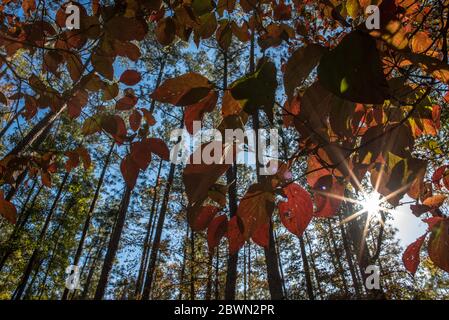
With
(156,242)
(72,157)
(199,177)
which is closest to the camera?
(199,177)

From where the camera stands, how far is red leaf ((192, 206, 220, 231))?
0.53 m

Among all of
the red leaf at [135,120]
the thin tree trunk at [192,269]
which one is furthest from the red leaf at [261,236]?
the thin tree trunk at [192,269]

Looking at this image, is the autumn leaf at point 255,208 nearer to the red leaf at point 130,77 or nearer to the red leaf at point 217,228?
the red leaf at point 217,228

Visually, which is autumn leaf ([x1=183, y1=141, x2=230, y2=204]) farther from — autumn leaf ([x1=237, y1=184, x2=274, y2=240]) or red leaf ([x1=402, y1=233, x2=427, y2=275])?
red leaf ([x1=402, y1=233, x2=427, y2=275])

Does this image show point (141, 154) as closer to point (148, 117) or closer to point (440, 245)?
point (148, 117)

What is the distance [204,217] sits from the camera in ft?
1.77

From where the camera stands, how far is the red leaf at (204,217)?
0.53 m

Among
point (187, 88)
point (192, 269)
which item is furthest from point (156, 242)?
point (187, 88)

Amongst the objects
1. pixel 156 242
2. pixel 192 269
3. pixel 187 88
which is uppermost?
pixel 156 242

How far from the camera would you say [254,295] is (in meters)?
18.5

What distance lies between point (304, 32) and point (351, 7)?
496mm

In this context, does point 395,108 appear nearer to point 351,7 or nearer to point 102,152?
point 351,7

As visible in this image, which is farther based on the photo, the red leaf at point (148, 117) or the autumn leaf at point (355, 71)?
the red leaf at point (148, 117)
